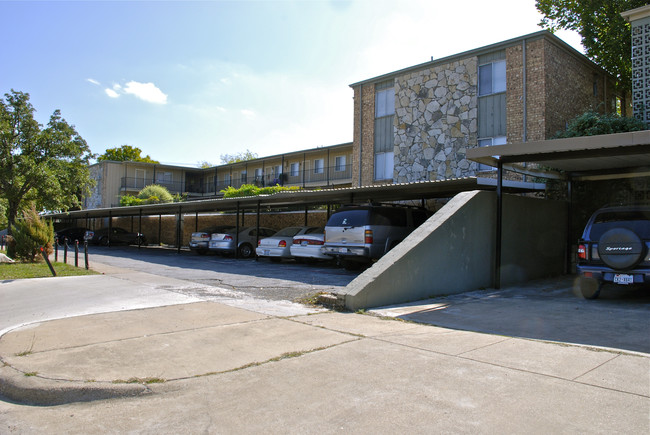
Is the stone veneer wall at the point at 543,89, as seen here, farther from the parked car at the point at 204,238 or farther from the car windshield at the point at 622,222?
the parked car at the point at 204,238

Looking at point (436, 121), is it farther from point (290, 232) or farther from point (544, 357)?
point (544, 357)

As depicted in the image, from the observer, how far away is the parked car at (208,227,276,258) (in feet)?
68.6

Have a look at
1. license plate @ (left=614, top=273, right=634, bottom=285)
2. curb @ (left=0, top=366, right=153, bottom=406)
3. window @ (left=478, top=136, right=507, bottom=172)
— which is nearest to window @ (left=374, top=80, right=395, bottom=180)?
window @ (left=478, top=136, right=507, bottom=172)

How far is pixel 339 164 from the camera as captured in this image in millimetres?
39719

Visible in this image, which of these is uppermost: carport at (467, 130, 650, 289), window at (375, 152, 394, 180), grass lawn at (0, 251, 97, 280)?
window at (375, 152, 394, 180)

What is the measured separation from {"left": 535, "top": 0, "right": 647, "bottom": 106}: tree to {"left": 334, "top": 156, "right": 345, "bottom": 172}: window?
750 inches

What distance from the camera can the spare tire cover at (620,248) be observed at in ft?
26.7

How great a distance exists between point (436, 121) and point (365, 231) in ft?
27.9

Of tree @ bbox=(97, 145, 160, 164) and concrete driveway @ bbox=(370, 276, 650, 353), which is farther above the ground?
tree @ bbox=(97, 145, 160, 164)

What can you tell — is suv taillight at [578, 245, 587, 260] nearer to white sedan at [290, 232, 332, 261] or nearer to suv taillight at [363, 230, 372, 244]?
suv taillight at [363, 230, 372, 244]

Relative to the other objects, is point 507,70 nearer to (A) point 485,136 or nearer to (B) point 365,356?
(A) point 485,136

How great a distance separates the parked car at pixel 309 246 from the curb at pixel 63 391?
11667 millimetres

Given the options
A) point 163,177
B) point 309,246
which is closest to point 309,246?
point 309,246

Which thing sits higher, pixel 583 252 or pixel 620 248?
pixel 620 248
